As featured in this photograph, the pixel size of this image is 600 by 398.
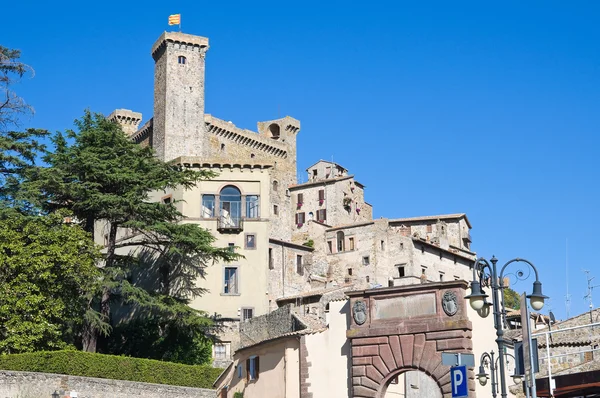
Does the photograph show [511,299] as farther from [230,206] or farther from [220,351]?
[220,351]

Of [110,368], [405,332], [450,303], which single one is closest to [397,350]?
[405,332]

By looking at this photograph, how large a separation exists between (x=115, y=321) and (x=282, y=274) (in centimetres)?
1228

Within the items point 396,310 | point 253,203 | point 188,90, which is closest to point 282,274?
point 253,203

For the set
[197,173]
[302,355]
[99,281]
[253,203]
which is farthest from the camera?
[253,203]

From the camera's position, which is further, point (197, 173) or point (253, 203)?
point (253, 203)

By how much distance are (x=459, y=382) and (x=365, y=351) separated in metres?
11.1

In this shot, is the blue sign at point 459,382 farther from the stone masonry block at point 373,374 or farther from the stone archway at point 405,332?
the stone masonry block at point 373,374

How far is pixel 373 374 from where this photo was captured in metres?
33.3

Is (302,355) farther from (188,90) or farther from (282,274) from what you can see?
(188,90)

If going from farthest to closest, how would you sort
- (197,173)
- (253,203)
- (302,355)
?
(253,203) → (197,173) → (302,355)

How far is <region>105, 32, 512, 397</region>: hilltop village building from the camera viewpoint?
3500 centimetres

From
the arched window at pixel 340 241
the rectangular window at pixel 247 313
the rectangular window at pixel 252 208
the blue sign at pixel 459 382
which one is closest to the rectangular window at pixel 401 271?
the arched window at pixel 340 241

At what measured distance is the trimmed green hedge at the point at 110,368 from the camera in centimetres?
3897

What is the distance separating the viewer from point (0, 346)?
132 feet
